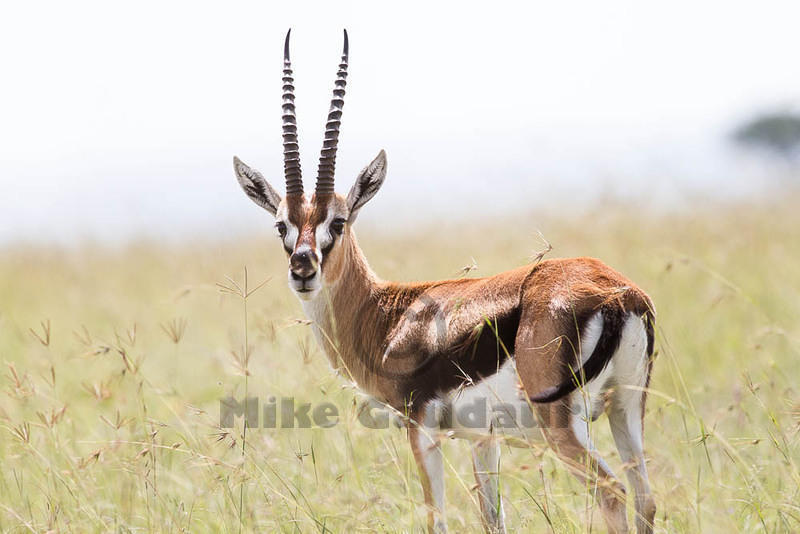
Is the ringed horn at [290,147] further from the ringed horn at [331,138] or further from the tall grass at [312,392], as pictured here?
the tall grass at [312,392]

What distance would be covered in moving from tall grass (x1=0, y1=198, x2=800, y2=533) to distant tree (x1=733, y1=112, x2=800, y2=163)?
1477 inches

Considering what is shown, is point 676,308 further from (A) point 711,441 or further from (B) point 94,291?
(B) point 94,291

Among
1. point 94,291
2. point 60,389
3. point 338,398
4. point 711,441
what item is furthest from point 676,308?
point 94,291

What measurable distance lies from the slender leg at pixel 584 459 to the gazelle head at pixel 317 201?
1.64m

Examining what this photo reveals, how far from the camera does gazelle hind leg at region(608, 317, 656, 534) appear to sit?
451cm

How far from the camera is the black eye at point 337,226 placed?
5.58 meters

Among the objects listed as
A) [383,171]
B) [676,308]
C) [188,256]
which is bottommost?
[188,256]

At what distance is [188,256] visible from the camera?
19000 mm

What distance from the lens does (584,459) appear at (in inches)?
171

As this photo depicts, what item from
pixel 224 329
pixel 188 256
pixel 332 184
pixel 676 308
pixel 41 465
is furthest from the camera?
pixel 188 256

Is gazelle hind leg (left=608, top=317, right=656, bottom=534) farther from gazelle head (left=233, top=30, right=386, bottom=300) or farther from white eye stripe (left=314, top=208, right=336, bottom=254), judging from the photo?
white eye stripe (left=314, top=208, right=336, bottom=254)

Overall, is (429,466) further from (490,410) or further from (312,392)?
(312,392)

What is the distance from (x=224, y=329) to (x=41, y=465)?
5.75 meters

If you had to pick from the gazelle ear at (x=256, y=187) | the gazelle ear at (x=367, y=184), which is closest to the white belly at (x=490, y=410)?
the gazelle ear at (x=367, y=184)
